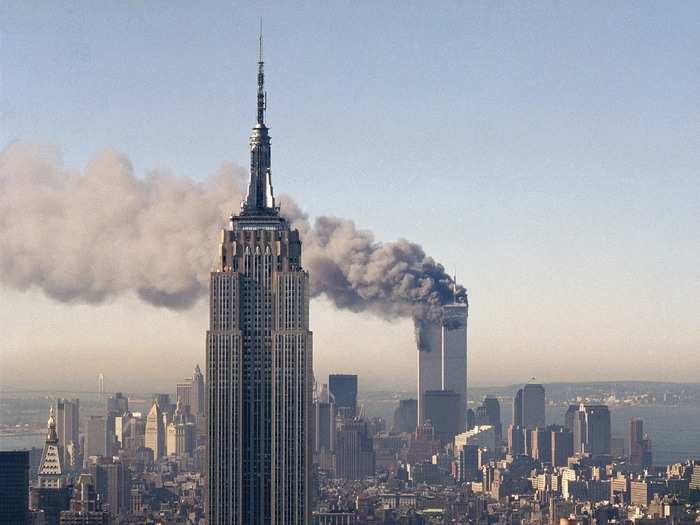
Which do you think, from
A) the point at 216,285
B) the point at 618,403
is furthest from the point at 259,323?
the point at 618,403

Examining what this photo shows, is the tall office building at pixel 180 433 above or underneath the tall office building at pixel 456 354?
underneath

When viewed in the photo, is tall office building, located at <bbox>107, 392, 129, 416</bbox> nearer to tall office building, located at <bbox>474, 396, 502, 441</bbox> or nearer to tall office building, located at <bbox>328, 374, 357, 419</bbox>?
tall office building, located at <bbox>328, 374, 357, 419</bbox>

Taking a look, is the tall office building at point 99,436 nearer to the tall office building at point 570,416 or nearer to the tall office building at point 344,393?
the tall office building at point 344,393

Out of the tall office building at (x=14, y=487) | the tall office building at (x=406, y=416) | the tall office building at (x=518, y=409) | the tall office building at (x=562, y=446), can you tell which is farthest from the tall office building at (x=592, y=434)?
the tall office building at (x=14, y=487)

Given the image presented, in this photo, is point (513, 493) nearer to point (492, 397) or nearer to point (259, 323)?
point (492, 397)

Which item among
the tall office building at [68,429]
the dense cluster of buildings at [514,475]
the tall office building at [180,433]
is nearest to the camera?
the tall office building at [180,433]

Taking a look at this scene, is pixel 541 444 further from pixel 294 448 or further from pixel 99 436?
pixel 294 448

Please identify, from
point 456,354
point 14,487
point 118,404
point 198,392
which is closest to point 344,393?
point 456,354
